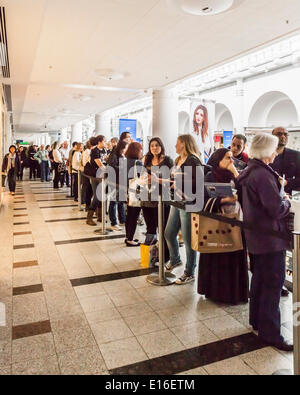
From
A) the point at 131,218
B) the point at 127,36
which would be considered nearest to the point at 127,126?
the point at 127,36

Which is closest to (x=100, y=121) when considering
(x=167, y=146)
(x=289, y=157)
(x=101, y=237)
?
(x=167, y=146)

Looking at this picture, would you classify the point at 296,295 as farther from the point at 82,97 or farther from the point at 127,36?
the point at 82,97

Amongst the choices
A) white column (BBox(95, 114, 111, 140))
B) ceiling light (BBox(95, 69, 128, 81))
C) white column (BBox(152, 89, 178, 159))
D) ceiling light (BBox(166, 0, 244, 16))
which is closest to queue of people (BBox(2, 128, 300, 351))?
ceiling light (BBox(166, 0, 244, 16))

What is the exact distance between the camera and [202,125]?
7543 millimetres

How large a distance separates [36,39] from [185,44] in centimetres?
297

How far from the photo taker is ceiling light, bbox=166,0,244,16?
16.3 feet

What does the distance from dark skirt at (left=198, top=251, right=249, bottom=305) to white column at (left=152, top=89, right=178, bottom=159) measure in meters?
9.51

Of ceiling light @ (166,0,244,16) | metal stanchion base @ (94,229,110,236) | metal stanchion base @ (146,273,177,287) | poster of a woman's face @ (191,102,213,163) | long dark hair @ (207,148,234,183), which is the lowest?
metal stanchion base @ (146,273,177,287)

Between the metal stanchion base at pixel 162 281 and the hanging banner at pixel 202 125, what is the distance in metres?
4.14

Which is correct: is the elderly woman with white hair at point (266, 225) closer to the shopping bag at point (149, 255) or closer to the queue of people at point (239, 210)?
the queue of people at point (239, 210)

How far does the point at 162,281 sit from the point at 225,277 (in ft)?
2.65

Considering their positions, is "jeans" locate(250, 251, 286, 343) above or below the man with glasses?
below

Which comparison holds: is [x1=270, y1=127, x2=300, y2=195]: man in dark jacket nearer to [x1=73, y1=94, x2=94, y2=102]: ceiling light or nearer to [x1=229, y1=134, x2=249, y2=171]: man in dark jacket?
[x1=229, y1=134, x2=249, y2=171]: man in dark jacket

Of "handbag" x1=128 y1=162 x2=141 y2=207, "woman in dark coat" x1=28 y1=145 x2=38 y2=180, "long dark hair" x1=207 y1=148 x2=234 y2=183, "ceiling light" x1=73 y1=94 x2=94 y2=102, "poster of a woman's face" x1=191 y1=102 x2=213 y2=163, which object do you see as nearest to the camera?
"long dark hair" x1=207 y1=148 x2=234 y2=183
